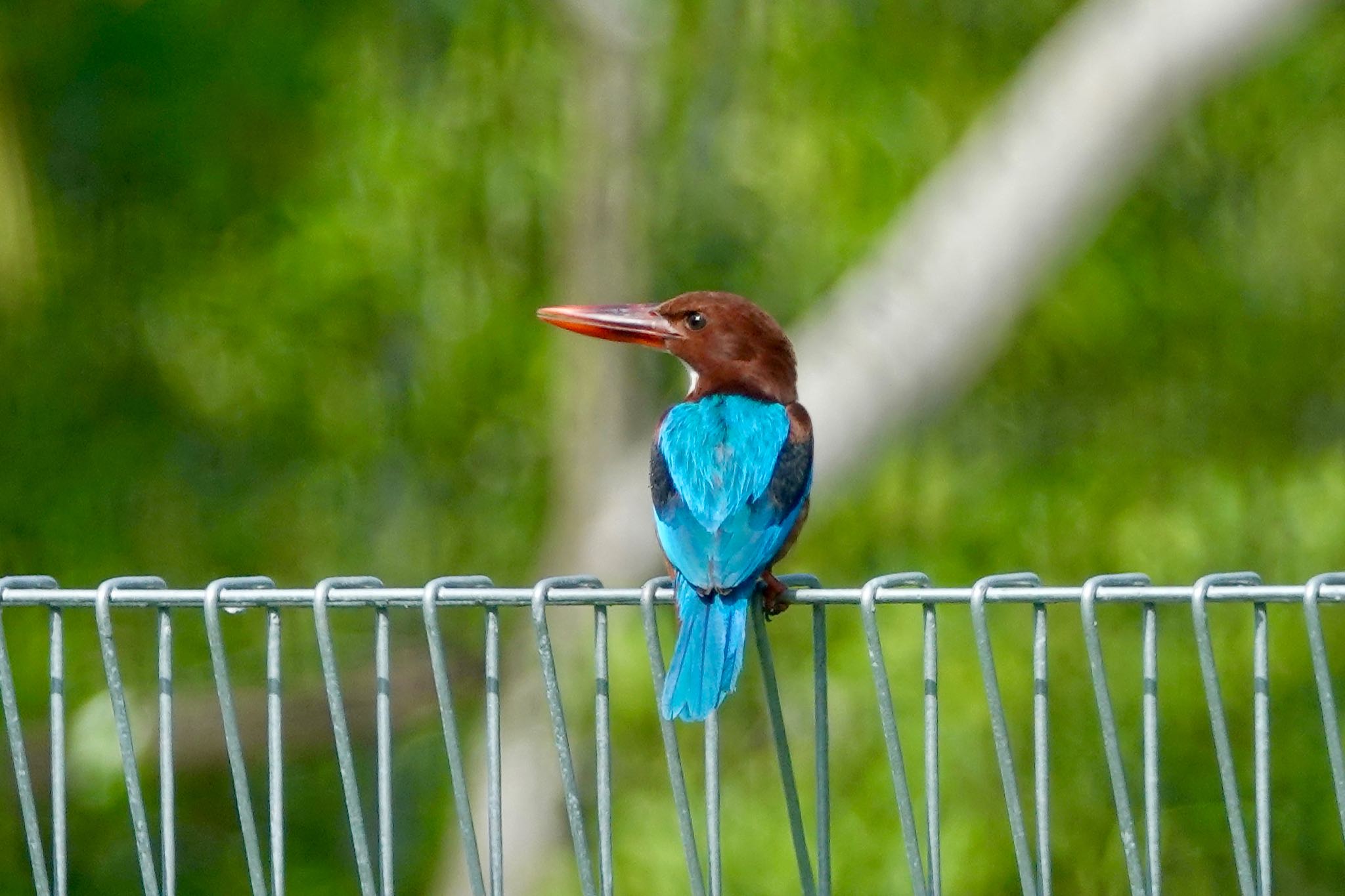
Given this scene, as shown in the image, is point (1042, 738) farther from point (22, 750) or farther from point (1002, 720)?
point (22, 750)

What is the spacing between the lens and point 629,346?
20.0 feet

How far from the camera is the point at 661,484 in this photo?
8.14 feet

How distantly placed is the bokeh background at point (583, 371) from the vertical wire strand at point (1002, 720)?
4.11 meters

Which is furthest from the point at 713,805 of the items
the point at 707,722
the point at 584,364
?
the point at 584,364

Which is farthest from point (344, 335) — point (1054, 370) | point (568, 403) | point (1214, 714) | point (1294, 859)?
point (1214, 714)

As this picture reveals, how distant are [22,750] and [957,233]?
456 cm

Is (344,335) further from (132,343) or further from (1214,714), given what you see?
(1214,714)

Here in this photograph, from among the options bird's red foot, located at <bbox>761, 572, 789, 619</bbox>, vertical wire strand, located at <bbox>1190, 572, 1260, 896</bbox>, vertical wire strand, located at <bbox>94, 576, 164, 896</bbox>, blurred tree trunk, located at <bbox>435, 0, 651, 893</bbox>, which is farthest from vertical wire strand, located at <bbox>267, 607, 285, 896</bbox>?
blurred tree trunk, located at <bbox>435, 0, 651, 893</bbox>

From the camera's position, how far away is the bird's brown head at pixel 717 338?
10.1ft

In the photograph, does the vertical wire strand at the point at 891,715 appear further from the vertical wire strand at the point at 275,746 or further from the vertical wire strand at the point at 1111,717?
the vertical wire strand at the point at 275,746

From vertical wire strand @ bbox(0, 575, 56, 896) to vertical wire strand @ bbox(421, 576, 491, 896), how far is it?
356mm

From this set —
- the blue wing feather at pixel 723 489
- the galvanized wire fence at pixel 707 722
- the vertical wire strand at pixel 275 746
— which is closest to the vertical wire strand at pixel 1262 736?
the galvanized wire fence at pixel 707 722

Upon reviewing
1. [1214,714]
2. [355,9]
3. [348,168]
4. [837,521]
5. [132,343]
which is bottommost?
[1214,714]

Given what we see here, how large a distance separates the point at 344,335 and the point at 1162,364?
3282mm
